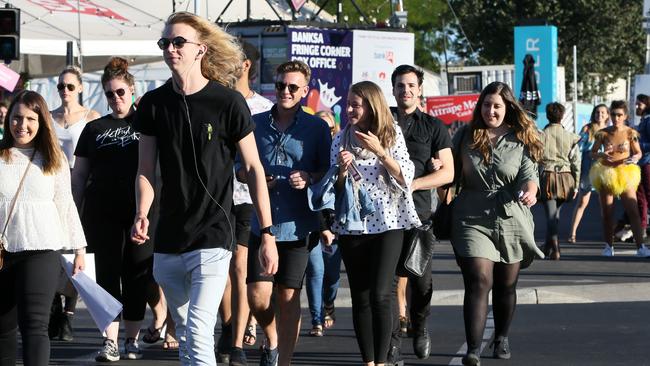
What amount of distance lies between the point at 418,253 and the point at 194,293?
287cm

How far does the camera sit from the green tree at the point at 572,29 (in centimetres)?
5619

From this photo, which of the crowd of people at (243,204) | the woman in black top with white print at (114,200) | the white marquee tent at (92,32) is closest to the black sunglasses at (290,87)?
the crowd of people at (243,204)

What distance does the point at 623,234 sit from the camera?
64.1 feet

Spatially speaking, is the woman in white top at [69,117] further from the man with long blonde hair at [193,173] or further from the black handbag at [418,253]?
the man with long blonde hair at [193,173]

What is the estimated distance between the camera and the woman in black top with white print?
29.9ft

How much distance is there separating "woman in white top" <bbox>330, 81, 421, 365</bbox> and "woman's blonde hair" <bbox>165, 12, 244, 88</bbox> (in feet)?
5.61

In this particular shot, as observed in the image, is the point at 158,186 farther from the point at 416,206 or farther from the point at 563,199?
the point at 563,199

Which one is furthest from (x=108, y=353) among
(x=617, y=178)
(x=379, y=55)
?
(x=379, y=55)

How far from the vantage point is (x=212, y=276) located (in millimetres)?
5996

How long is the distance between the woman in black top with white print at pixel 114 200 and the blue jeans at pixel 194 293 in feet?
9.90

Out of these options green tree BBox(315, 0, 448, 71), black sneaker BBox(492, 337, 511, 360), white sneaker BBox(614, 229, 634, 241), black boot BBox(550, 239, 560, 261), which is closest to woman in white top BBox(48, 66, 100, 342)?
black sneaker BBox(492, 337, 511, 360)

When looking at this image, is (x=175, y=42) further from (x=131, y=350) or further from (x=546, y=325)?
(x=546, y=325)

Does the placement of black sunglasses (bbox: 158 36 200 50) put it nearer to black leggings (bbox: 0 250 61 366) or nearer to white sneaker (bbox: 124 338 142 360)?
black leggings (bbox: 0 250 61 366)

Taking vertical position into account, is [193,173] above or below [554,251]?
above
